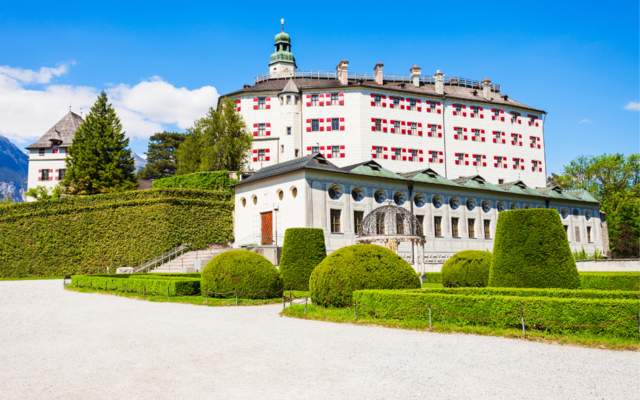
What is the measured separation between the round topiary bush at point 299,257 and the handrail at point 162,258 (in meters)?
13.9

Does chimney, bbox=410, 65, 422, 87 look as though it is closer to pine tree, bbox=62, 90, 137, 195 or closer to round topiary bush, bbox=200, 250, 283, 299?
pine tree, bbox=62, 90, 137, 195

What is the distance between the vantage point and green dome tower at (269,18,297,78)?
2315 inches

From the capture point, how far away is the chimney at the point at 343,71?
153 ft

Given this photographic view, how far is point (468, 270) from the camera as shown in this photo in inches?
860

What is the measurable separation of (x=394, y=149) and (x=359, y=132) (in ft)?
13.4

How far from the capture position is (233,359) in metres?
8.29

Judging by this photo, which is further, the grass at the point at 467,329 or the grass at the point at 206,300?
the grass at the point at 206,300

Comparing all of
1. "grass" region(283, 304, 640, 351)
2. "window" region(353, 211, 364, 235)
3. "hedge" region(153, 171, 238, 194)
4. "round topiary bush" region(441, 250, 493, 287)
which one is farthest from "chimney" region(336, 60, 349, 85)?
"grass" region(283, 304, 640, 351)

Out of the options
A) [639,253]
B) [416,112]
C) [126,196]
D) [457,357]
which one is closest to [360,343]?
[457,357]

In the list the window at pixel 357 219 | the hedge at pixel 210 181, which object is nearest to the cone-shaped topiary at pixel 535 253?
the window at pixel 357 219

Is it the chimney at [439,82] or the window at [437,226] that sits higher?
the chimney at [439,82]

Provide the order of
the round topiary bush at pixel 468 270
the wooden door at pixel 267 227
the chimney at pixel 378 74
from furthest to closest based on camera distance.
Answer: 1. the chimney at pixel 378 74
2. the wooden door at pixel 267 227
3. the round topiary bush at pixel 468 270

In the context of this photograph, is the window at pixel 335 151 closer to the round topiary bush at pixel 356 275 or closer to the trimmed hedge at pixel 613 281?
the trimmed hedge at pixel 613 281

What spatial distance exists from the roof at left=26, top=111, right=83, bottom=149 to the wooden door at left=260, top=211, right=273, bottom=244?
30.4 metres
